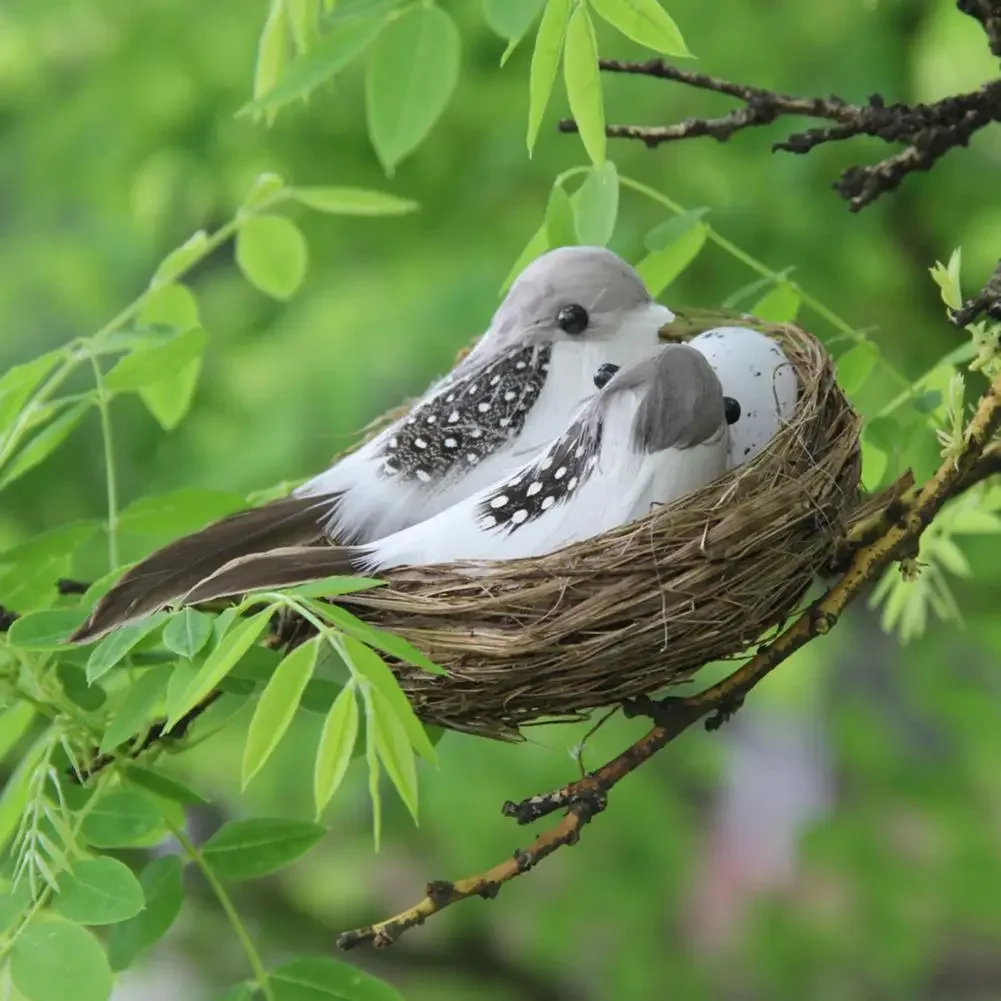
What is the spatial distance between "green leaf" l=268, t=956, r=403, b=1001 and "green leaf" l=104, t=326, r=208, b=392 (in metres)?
0.42

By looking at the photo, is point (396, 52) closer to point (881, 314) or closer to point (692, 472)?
point (692, 472)

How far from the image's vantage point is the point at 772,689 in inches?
93.7

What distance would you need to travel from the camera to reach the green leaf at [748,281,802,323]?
109 centimetres

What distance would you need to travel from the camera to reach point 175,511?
39.6 inches

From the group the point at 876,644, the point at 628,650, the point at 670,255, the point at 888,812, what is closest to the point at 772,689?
the point at 888,812

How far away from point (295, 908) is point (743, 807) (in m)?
1.51

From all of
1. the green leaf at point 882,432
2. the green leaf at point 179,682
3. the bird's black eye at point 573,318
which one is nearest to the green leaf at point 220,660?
the green leaf at point 179,682

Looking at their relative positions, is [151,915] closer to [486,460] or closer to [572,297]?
[486,460]

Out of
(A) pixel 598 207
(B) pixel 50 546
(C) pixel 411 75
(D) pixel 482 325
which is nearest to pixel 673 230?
(A) pixel 598 207

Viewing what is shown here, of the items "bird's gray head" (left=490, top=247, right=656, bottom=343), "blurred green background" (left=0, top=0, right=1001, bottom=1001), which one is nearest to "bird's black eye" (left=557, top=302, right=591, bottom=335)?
"bird's gray head" (left=490, top=247, right=656, bottom=343)

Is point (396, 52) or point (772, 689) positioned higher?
point (396, 52)

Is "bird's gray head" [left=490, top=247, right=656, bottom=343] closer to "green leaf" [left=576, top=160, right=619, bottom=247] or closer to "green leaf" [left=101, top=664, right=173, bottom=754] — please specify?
"green leaf" [left=576, top=160, right=619, bottom=247]

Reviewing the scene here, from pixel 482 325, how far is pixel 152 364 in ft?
2.87

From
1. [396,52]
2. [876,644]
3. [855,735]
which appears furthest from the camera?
[876,644]
